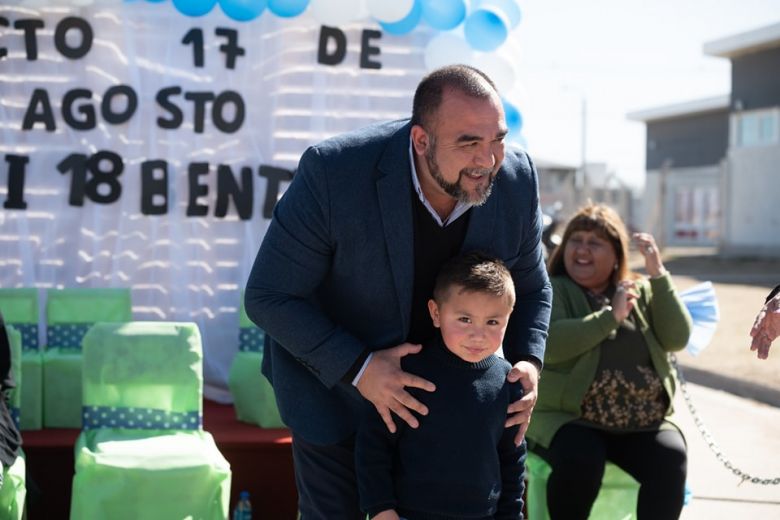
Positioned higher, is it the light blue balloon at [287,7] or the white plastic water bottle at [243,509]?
the light blue balloon at [287,7]

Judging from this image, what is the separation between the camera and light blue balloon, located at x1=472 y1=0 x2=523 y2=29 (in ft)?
19.4

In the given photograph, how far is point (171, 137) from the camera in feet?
19.7

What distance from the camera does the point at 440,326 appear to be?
2.62 meters

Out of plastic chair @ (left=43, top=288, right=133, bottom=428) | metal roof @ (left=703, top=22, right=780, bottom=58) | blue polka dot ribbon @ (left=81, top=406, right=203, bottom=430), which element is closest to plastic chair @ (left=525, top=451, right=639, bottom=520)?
blue polka dot ribbon @ (left=81, top=406, right=203, bottom=430)

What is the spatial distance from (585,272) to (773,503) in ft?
6.23

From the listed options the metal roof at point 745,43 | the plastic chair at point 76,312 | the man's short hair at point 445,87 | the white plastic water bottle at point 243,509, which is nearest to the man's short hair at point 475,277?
the man's short hair at point 445,87

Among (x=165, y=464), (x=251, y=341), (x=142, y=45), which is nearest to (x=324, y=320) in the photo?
(x=165, y=464)

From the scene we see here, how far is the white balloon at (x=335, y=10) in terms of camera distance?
582cm

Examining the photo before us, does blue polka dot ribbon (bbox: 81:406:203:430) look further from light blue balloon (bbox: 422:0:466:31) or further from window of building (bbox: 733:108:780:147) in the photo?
window of building (bbox: 733:108:780:147)

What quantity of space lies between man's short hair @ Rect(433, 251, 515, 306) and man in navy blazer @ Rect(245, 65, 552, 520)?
6 cm

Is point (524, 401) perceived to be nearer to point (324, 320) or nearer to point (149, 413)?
point (324, 320)

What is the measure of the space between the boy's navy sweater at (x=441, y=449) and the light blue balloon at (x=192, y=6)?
371cm

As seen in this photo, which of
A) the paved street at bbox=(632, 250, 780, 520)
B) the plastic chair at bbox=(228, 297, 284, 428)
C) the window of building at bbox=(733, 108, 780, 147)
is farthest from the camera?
the window of building at bbox=(733, 108, 780, 147)

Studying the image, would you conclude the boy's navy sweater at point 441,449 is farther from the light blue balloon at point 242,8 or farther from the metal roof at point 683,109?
the metal roof at point 683,109
